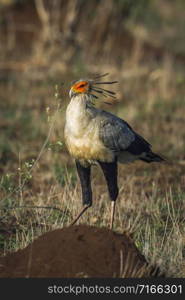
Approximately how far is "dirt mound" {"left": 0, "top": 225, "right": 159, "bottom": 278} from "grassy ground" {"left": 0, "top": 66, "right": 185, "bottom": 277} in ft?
0.90

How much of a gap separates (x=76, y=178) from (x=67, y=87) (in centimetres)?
113

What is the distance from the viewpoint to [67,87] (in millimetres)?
8664

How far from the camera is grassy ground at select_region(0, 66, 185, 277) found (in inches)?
231

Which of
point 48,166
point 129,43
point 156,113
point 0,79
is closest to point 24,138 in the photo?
point 48,166

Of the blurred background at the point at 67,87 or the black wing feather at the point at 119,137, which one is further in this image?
the blurred background at the point at 67,87

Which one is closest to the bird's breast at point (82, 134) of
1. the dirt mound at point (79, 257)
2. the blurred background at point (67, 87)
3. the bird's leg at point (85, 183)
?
the bird's leg at point (85, 183)

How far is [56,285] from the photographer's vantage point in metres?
4.46

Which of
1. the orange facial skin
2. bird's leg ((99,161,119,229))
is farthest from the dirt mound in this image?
the orange facial skin

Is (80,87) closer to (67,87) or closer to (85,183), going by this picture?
(85,183)

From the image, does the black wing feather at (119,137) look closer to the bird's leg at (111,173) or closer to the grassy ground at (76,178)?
the bird's leg at (111,173)

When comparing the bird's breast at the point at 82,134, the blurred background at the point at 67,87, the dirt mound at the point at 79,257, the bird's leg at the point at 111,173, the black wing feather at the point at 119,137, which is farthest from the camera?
the blurred background at the point at 67,87

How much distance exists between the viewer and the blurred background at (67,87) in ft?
26.3

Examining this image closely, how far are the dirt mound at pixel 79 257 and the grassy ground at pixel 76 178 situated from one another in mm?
273

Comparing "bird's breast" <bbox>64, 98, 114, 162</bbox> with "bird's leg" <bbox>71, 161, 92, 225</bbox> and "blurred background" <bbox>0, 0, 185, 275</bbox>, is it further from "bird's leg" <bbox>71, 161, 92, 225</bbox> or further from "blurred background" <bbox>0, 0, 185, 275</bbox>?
"blurred background" <bbox>0, 0, 185, 275</bbox>
